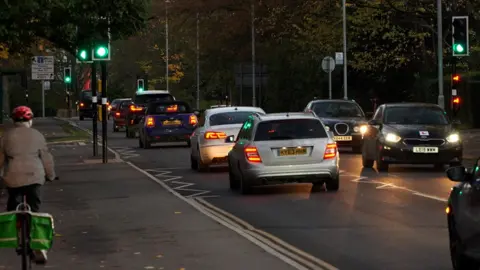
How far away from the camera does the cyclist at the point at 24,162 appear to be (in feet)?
38.1

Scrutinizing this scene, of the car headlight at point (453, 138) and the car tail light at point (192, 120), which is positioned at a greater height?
the car tail light at point (192, 120)

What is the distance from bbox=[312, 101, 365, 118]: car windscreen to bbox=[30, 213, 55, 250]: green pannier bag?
84.2ft

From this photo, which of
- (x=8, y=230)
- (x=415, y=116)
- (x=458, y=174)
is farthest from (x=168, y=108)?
(x=458, y=174)

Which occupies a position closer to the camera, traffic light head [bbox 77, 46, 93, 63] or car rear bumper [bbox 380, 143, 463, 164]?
car rear bumper [bbox 380, 143, 463, 164]

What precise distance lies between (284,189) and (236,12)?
47456mm

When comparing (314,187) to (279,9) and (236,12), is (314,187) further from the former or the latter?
(236,12)

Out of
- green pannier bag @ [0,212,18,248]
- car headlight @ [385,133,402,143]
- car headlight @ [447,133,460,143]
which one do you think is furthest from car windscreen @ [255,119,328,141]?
green pannier bag @ [0,212,18,248]

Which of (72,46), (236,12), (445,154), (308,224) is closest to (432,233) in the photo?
(308,224)

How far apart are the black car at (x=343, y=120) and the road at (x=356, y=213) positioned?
6.13 meters

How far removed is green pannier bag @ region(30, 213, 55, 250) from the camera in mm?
10523

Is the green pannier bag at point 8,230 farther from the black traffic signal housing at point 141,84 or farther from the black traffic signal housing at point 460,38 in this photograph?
the black traffic signal housing at point 141,84

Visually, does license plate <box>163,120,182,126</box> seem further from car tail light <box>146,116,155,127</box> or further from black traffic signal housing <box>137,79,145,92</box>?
black traffic signal housing <box>137,79,145,92</box>

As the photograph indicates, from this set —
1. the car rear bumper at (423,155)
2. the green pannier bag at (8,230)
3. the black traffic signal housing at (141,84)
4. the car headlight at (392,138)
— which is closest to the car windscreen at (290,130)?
the car rear bumper at (423,155)

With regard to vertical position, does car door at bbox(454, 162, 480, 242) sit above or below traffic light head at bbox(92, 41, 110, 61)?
below
